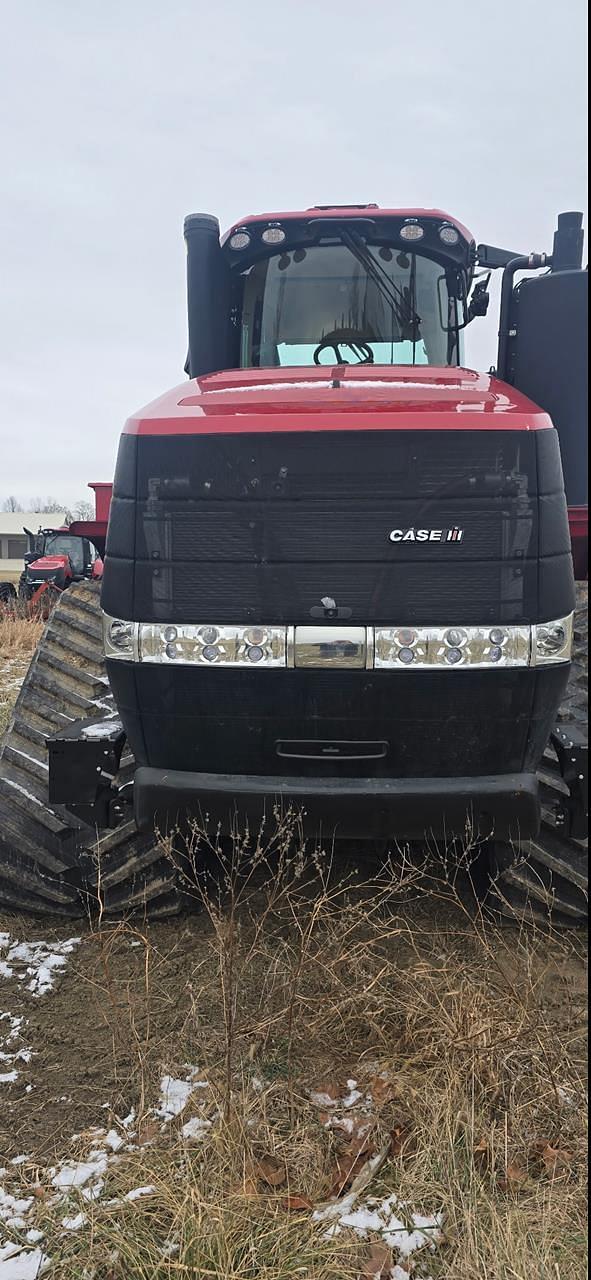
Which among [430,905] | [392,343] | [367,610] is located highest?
[392,343]

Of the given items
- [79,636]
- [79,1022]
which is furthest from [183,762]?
[79,636]

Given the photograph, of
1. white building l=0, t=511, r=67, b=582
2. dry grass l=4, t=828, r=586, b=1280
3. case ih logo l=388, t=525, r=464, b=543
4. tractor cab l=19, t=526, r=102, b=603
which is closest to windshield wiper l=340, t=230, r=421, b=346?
case ih logo l=388, t=525, r=464, b=543

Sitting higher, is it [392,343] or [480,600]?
[392,343]

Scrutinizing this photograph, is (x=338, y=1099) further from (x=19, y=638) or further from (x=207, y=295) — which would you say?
(x=19, y=638)

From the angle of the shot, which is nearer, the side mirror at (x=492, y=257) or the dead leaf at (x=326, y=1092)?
the dead leaf at (x=326, y=1092)

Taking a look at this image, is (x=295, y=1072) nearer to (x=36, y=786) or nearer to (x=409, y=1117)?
(x=409, y=1117)

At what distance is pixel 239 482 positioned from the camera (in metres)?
2.54

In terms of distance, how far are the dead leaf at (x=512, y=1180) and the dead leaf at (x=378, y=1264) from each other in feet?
1.17

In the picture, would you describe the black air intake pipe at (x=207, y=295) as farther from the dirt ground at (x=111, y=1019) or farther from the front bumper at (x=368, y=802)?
the dirt ground at (x=111, y=1019)

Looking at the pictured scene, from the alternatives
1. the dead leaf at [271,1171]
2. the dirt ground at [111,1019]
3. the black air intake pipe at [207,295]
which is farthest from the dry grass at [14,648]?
the dead leaf at [271,1171]

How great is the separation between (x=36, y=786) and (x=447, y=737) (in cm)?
211

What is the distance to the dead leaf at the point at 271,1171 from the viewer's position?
2.08 m

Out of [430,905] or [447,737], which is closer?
[447,737]

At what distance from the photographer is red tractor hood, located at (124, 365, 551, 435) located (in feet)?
8.16
